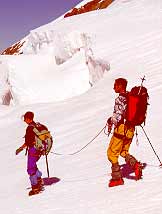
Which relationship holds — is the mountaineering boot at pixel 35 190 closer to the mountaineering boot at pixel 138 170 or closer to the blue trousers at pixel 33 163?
the blue trousers at pixel 33 163

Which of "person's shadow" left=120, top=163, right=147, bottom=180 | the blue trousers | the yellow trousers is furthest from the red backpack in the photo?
the blue trousers

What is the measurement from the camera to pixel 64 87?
83.0 feet

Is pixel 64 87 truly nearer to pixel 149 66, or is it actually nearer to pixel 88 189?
pixel 149 66

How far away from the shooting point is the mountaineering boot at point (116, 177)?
24.1ft

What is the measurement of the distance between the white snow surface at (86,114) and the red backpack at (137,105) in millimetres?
1059

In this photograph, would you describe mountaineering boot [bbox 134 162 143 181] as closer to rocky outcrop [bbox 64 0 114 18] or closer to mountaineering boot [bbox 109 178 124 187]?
mountaineering boot [bbox 109 178 124 187]

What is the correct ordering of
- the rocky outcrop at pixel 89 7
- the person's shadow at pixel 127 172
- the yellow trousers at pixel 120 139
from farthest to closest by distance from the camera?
the rocky outcrop at pixel 89 7, the person's shadow at pixel 127 172, the yellow trousers at pixel 120 139

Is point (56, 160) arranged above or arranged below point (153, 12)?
below

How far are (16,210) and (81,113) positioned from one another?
9.25 meters

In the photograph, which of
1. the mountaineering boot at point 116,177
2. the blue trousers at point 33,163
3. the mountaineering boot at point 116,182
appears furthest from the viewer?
the blue trousers at point 33,163

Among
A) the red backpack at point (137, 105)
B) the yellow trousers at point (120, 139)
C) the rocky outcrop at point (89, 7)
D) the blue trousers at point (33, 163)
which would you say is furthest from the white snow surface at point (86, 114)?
the rocky outcrop at point (89, 7)

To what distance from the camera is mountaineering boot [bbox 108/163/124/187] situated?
7344 millimetres

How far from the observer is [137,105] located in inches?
269

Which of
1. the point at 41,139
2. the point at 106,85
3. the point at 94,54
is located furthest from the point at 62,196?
the point at 94,54
